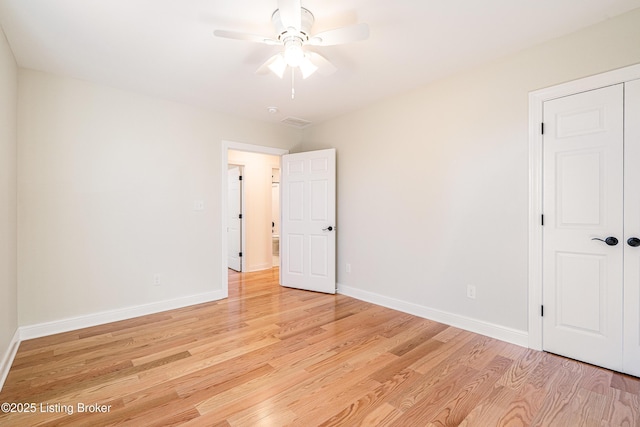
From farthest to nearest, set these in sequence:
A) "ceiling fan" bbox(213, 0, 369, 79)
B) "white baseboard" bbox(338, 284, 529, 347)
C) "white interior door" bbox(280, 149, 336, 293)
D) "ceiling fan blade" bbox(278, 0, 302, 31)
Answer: "white interior door" bbox(280, 149, 336, 293), "white baseboard" bbox(338, 284, 529, 347), "ceiling fan" bbox(213, 0, 369, 79), "ceiling fan blade" bbox(278, 0, 302, 31)

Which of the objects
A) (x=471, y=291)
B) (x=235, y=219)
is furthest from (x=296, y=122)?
(x=471, y=291)

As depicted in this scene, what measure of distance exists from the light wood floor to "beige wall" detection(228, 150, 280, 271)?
2.67 metres

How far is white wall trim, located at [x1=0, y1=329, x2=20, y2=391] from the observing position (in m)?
2.01

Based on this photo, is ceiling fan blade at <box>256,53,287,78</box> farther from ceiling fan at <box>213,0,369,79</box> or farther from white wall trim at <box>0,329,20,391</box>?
white wall trim at <box>0,329,20,391</box>

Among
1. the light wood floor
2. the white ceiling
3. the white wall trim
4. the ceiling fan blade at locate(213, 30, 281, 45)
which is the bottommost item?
the light wood floor

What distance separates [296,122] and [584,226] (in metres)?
3.55

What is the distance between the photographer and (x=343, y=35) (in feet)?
6.07

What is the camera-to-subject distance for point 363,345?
8.25ft

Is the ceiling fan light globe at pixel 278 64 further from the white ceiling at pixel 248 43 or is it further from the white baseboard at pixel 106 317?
the white baseboard at pixel 106 317

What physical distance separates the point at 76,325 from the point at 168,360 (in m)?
1.39

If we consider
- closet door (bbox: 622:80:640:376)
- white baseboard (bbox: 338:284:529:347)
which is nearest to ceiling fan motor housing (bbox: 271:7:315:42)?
closet door (bbox: 622:80:640:376)

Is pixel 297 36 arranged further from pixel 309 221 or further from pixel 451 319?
pixel 451 319

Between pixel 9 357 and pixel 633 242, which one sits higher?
pixel 633 242

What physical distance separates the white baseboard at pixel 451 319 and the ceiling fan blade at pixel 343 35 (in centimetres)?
265
